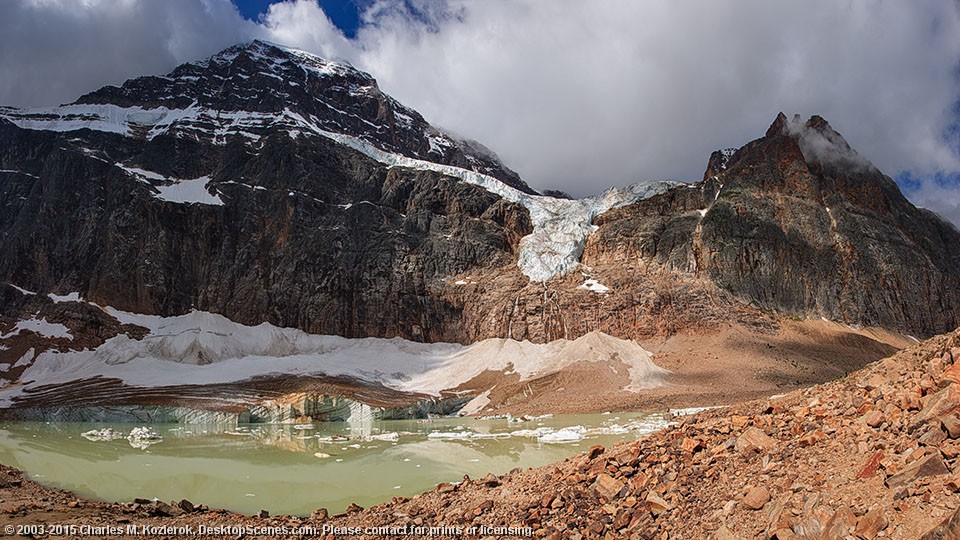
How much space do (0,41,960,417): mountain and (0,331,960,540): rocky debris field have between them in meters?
45.3

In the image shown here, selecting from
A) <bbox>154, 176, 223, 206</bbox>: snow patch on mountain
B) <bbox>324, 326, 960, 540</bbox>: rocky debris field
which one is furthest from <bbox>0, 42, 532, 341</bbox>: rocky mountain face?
<bbox>324, 326, 960, 540</bbox>: rocky debris field

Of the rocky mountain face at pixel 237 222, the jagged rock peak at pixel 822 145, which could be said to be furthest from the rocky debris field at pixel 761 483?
the jagged rock peak at pixel 822 145

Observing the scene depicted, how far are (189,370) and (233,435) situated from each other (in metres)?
28.3

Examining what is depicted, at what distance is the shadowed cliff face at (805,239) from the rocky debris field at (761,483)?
7167 cm

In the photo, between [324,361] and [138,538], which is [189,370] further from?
[138,538]

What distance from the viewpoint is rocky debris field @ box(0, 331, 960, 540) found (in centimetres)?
483

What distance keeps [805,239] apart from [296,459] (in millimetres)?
75561

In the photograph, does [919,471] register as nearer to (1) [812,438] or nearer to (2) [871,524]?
(2) [871,524]

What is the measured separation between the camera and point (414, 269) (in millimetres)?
83625

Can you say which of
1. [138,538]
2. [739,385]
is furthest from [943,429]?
[739,385]

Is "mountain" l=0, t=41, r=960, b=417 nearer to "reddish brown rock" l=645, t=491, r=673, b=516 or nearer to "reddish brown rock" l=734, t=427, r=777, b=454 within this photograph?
"reddish brown rock" l=734, t=427, r=777, b=454

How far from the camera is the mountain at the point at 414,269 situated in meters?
64.2

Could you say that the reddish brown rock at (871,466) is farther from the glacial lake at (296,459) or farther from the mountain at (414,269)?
the mountain at (414,269)

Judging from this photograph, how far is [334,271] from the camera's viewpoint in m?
82.2
